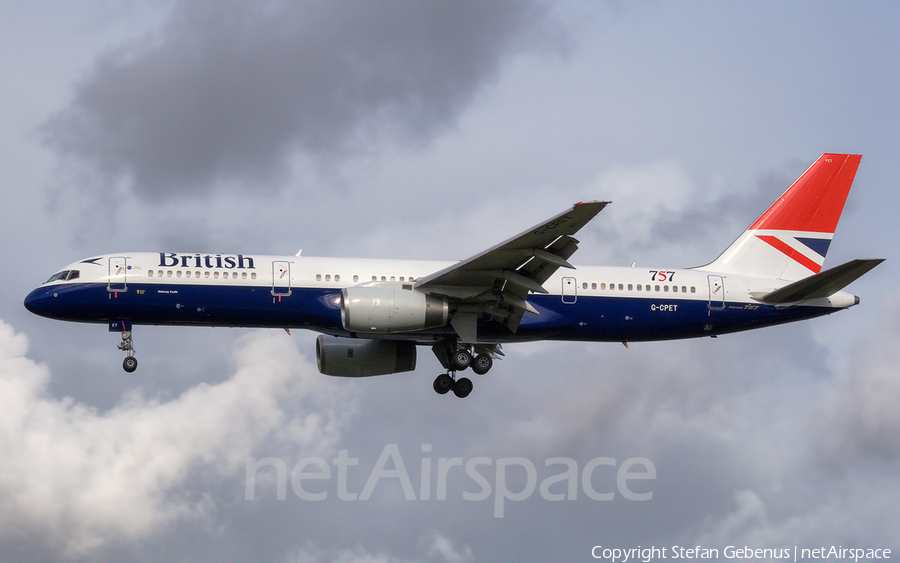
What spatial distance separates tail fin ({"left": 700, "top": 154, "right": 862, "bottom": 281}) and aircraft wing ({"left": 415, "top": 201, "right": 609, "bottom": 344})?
916 cm

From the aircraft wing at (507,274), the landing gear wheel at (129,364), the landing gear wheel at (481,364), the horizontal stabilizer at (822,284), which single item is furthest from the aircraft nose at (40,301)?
the horizontal stabilizer at (822,284)

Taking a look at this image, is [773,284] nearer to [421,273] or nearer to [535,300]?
[535,300]

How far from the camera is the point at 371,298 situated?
114ft

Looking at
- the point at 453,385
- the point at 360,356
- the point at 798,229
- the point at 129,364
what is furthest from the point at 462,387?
the point at 798,229

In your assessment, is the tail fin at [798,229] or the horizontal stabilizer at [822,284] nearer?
the horizontal stabilizer at [822,284]

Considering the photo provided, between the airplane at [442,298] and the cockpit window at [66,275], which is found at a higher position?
the cockpit window at [66,275]

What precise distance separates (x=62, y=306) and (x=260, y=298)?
6788 mm

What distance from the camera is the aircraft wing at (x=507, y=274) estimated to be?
31969 mm

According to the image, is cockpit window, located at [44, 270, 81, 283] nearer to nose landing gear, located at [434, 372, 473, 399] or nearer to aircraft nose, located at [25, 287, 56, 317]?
aircraft nose, located at [25, 287, 56, 317]

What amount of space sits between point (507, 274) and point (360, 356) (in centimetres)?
860

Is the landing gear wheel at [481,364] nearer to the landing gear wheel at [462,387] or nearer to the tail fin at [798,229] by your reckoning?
the landing gear wheel at [462,387]

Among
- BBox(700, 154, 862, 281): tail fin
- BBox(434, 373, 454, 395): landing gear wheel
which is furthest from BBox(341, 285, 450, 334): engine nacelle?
BBox(700, 154, 862, 281): tail fin

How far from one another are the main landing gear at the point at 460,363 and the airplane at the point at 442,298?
0.17 ft

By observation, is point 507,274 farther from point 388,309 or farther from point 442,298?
point 388,309
